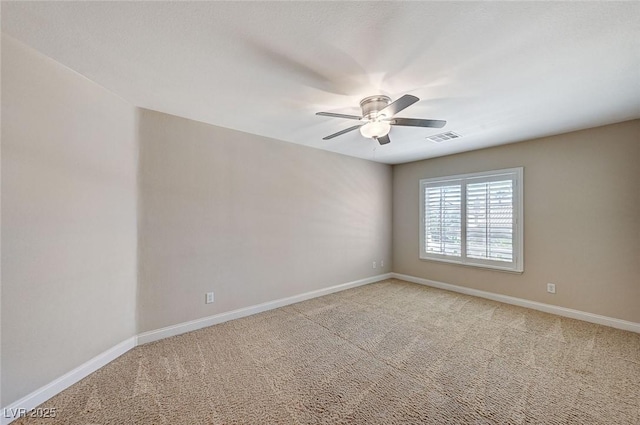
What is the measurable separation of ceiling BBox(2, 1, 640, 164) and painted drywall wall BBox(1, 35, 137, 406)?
0.89ft

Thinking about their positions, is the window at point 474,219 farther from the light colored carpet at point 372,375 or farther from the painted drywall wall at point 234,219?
the painted drywall wall at point 234,219

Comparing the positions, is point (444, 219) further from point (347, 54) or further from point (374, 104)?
point (347, 54)

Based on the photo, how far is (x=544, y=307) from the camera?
3.55 meters

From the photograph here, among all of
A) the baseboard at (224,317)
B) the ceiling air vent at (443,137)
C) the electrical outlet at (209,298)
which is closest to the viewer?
the baseboard at (224,317)

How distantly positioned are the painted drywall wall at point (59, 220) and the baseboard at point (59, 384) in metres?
0.04

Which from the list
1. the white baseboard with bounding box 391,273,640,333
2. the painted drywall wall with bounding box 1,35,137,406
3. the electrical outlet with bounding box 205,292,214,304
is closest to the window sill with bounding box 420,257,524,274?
the white baseboard with bounding box 391,273,640,333

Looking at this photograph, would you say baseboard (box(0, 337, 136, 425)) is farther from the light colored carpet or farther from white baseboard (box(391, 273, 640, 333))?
white baseboard (box(391, 273, 640, 333))

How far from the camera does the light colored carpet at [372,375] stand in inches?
67.9

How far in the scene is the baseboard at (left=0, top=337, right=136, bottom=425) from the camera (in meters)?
1.65

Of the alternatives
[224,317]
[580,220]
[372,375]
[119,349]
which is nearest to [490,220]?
[580,220]

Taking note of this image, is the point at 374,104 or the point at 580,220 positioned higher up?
the point at 374,104

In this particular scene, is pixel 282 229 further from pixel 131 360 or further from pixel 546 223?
pixel 546 223

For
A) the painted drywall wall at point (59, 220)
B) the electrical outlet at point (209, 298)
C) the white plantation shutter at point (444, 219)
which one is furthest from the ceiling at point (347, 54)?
the electrical outlet at point (209, 298)

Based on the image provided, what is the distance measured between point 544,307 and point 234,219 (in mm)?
4418
